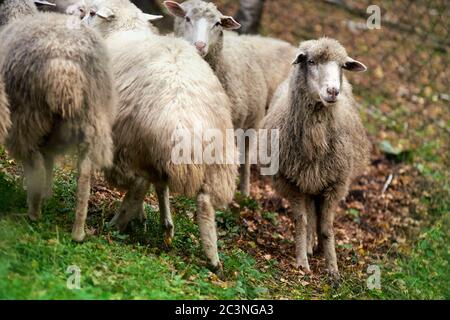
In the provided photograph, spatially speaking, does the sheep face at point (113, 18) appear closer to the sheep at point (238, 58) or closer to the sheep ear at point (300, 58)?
the sheep at point (238, 58)

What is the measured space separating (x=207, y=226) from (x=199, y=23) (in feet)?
9.28

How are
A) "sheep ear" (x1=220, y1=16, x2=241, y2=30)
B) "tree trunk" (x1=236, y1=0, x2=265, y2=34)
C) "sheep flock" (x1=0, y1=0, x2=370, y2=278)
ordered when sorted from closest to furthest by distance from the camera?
"sheep flock" (x1=0, y1=0, x2=370, y2=278)
"sheep ear" (x1=220, y1=16, x2=241, y2=30)
"tree trunk" (x1=236, y1=0, x2=265, y2=34)

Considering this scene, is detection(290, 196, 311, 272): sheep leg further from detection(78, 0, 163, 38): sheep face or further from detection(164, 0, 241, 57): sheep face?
detection(78, 0, 163, 38): sheep face

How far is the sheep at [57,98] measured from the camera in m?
5.84

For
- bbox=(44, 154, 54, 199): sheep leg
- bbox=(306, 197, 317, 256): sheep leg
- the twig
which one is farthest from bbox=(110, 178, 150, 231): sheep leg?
the twig

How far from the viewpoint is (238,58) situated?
372 inches

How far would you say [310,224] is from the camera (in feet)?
26.9

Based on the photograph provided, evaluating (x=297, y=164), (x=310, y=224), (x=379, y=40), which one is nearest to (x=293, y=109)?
(x=297, y=164)

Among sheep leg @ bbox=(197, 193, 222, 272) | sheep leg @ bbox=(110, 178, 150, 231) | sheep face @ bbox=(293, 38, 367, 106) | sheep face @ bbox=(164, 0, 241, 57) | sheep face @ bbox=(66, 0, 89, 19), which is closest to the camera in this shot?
sheep leg @ bbox=(197, 193, 222, 272)

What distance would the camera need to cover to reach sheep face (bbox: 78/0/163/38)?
7.63 meters

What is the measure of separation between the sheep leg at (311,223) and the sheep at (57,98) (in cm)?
258

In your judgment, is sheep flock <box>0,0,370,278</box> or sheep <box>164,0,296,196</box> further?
sheep <box>164,0,296,196</box>
